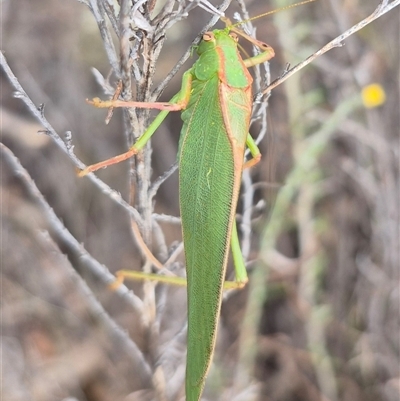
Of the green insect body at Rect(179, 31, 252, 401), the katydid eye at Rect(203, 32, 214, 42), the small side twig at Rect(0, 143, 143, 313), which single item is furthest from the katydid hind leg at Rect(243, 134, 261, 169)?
the small side twig at Rect(0, 143, 143, 313)

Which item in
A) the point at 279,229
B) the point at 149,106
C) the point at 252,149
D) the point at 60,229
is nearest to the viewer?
the point at 149,106

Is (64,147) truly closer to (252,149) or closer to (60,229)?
(60,229)

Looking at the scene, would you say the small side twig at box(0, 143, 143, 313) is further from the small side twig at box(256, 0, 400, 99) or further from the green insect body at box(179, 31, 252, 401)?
the small side twig at box(256, 0, 400, 99)

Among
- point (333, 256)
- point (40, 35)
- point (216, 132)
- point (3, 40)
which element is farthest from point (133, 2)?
point (333, 256)

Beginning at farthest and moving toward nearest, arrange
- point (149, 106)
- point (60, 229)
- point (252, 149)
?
point (252, 149) → point (60, 229) → point (149, 106)

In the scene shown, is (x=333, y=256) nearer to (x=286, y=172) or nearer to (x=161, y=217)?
(x=286, y=172)

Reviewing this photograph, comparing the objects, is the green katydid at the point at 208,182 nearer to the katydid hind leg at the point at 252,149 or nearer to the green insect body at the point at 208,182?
the green insect body at the point at 208,182

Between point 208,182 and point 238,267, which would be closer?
point 208,182

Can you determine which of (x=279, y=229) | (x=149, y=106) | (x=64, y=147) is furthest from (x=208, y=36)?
(x=279, y=229)
